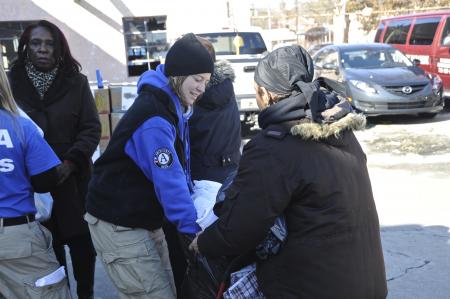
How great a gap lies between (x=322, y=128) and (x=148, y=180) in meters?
0.85

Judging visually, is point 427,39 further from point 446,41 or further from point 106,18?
point 106,18

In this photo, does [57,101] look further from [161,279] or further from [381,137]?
[381,137]

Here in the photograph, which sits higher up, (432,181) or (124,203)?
(124,203)

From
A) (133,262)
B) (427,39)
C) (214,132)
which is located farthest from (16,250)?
(427,39)

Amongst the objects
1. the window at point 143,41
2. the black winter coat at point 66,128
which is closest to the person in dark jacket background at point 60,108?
the black winter coat at point 66,128

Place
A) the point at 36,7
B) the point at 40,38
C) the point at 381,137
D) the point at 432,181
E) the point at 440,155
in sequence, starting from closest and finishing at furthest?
the point at 40,38 → the point at 432,181 → the point at 440,155 → the point at 381,137 → the point at 36,7

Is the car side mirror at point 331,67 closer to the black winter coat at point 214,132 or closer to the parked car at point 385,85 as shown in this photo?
the parked car at point 385,85

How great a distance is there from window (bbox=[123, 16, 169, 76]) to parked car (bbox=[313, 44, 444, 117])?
18.2 ft

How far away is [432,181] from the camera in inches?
262

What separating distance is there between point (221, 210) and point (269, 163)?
0.30 meters

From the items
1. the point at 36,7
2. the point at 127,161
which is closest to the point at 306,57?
the point at 127,161

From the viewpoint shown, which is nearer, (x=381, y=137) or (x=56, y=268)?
(x=56, y=268)

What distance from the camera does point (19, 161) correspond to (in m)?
2.39

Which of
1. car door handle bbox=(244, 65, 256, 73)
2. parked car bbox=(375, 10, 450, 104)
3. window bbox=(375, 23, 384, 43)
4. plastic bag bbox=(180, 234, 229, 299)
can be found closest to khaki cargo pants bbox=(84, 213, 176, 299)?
plastic bag bbox=(180, 234, 229, 299)
